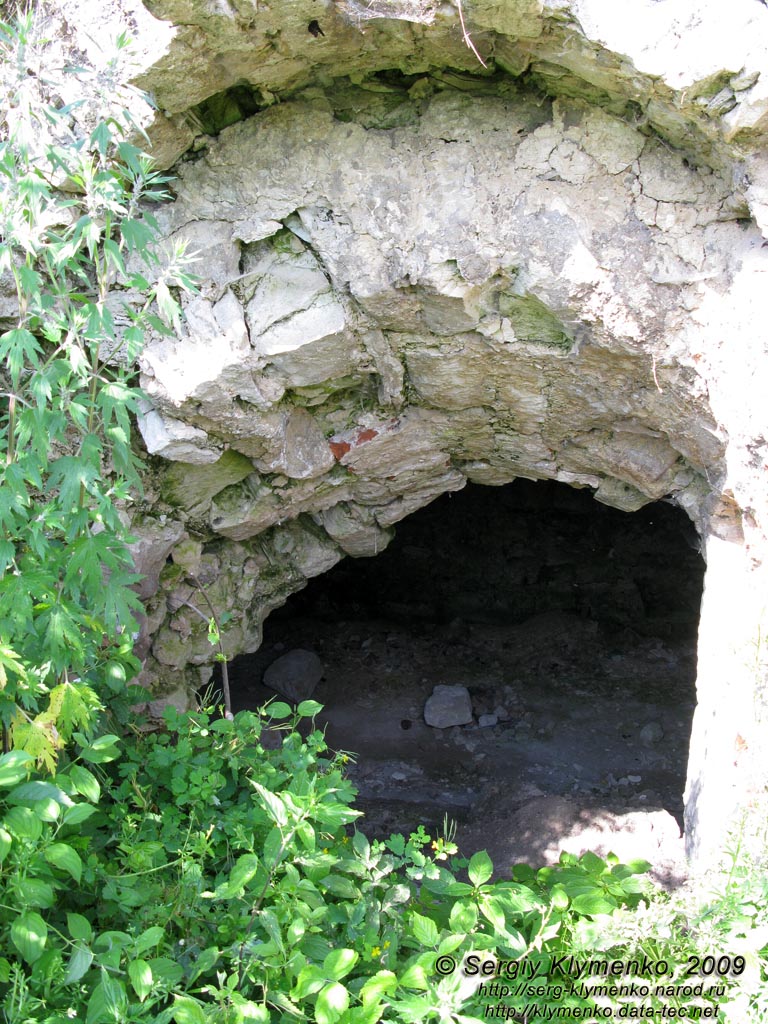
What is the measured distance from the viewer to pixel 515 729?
532cm

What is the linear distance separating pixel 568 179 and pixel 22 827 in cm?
255

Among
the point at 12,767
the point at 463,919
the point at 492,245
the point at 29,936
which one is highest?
the point at 492,245

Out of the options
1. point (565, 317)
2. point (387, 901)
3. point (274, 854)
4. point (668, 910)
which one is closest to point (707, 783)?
point (668, 910)

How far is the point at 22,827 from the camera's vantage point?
1.73 meters

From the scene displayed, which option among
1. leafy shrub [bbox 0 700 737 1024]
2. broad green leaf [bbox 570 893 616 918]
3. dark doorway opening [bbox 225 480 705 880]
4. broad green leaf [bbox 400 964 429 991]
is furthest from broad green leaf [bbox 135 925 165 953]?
dark doorway opening [bbox 225 480 705 880]

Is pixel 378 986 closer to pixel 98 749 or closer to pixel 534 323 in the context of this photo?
pixel 98 749

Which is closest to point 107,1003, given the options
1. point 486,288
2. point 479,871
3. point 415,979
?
point 415,979

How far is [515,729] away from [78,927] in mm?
3866

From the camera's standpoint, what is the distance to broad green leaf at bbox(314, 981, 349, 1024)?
168cm

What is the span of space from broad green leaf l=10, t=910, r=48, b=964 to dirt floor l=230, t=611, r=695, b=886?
2.51m

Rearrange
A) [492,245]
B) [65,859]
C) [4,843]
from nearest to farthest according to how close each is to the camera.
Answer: [4,843] < [65,859] < [492,245]

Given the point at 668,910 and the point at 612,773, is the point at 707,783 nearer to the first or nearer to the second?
the point at 668,910

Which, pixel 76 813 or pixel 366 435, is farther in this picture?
pixel 366 435

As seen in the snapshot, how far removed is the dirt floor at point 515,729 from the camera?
4027 millimetres
